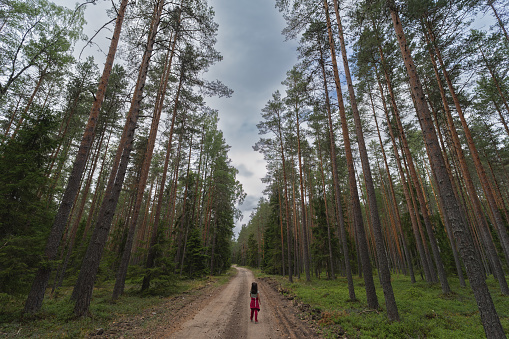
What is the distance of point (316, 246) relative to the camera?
22.2 metres

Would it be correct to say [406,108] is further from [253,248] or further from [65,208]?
[253,248]

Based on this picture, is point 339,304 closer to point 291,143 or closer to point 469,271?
point 469,271

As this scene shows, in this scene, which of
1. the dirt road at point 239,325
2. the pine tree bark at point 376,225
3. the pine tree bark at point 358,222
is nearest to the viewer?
the dirt road at point 239,325

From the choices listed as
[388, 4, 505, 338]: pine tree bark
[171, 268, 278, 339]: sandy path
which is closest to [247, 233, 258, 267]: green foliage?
[171, 268, 278, 339]: sandy path

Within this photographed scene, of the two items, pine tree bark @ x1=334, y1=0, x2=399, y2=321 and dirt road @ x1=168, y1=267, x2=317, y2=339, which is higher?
pine tree bark @ x1=334, y1=0, x2=399, y2=321

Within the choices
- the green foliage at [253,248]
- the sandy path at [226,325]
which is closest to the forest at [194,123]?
the sandy path at [226,325]

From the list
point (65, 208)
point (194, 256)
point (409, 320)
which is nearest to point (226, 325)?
point (409, 320)

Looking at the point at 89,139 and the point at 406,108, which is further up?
the point at 406,108

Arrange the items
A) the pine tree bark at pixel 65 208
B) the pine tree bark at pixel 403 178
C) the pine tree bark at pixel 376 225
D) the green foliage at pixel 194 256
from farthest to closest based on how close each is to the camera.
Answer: the green foliage at pixel 194 256
the pine tree bark at pixel 403 178
the pine tree bark at pixel 376 225
the pine tree bark at pixel 65 208

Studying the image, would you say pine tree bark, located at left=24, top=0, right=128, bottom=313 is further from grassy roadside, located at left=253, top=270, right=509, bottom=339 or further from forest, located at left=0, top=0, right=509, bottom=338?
grassy roadside, located at left=253, top=270, right=509, bottom=339

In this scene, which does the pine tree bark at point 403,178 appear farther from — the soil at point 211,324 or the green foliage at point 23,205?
the green foliage at point 23,205

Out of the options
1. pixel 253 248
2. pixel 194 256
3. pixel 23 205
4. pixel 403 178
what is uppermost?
pixel 403 178

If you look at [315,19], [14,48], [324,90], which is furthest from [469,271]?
[14,48]

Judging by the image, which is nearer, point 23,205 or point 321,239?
point 23,205
